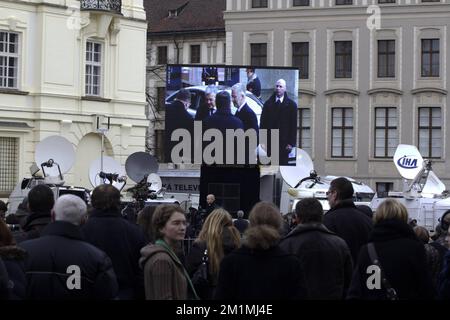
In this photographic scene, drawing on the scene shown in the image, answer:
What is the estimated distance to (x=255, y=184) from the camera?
27188 mm

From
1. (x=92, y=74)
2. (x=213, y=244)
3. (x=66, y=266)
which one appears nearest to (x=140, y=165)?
(x=92, y=74)

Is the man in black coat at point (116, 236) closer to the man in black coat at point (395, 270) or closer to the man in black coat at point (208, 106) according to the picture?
the man in black coat at point (395, 270)

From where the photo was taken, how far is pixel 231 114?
2997 cm

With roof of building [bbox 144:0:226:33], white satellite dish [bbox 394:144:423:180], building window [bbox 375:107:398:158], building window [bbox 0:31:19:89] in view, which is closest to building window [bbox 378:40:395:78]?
building window [bbox 375:107:398:158]

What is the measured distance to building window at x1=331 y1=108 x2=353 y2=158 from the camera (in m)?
60.9

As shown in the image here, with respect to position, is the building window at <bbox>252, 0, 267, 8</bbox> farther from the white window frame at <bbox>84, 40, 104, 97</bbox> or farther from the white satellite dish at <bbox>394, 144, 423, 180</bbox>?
the white satellite dish at <bbox>394, 144, 423, 180</bbox>

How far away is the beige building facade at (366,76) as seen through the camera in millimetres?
59594

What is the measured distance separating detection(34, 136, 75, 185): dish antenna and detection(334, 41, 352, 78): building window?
100ft

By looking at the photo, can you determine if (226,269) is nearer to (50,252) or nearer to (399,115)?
(50,252)

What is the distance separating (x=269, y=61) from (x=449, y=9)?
9593 millimetres

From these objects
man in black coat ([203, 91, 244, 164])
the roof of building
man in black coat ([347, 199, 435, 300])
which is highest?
the roof of building

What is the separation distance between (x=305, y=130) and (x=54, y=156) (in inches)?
1189

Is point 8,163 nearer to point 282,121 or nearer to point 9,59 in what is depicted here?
point 9,59

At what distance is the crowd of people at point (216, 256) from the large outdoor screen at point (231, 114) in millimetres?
16711
